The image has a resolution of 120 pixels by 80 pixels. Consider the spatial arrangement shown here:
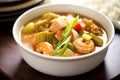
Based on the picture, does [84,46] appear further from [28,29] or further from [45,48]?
[28,29]

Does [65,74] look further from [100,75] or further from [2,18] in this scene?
[2,18]

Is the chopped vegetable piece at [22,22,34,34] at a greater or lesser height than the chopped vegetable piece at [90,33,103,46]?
greater

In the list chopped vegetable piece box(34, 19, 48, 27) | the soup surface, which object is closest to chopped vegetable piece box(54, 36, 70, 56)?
the soup surface

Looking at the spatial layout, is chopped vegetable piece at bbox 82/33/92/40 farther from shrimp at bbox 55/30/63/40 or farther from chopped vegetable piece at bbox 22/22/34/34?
chopped vegetable piece at bbox 22/22/34/34

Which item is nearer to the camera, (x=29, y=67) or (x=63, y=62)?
(x=63, y=62)

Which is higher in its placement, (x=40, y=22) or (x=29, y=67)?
(x=40, y=22)

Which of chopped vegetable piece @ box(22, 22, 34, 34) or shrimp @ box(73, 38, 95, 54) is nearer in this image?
shrimp @ box(73, 38, 95, 54)

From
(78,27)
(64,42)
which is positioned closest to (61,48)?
(64,42)
